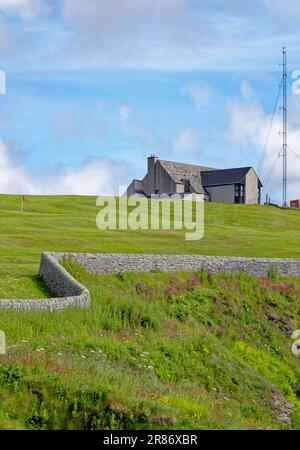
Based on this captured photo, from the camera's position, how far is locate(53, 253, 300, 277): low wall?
32.7 metres

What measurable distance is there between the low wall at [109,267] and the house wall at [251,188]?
5969cm

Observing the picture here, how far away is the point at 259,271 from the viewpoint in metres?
37.6

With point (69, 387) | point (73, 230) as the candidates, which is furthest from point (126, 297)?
point (73, 230)

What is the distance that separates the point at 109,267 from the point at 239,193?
67.7m

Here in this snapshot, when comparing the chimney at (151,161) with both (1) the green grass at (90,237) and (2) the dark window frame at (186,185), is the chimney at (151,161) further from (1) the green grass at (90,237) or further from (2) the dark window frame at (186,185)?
(1) the green grass at (90,237)

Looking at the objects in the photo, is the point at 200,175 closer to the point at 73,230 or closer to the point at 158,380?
the point at 73,230

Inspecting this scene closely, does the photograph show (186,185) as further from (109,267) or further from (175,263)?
(109,267)

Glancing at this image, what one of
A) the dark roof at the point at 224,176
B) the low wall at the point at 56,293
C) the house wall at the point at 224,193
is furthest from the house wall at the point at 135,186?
the low wall at the point at 56,293

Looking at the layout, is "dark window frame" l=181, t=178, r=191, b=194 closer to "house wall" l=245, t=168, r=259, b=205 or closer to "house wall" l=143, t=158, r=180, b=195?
"house wall" l=143, t=158, r=180, b=195

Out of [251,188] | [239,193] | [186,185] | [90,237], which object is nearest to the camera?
[90,237]

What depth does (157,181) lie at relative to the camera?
9625cm

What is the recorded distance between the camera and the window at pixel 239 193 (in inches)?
3880

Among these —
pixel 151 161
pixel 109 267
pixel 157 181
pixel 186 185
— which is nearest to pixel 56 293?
pixel 109 267
